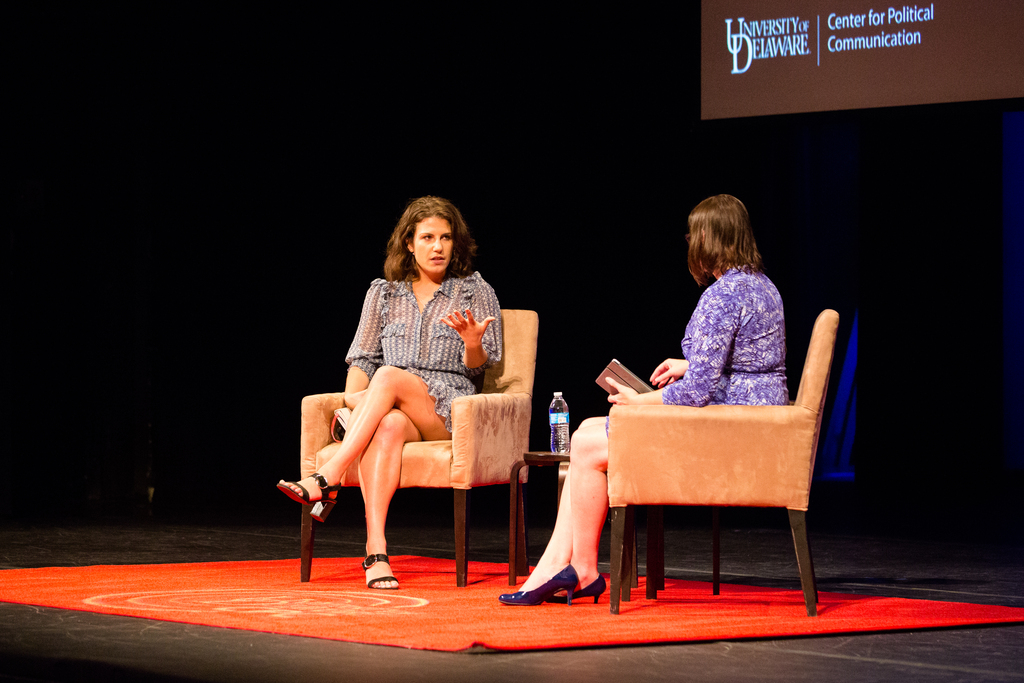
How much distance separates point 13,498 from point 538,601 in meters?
3.61

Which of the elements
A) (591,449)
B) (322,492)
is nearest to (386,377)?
(322,492)

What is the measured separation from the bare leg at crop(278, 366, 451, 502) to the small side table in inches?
12.1

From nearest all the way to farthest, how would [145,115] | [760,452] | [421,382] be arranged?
[760,452], [421,382], [145,115]

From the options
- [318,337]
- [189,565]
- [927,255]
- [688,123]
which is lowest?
[189,565]

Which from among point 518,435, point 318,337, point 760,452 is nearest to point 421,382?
point 518,435

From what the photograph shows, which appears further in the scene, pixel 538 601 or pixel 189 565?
pixel 189 565

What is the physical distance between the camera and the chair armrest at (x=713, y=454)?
301 cm

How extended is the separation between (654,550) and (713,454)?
1.74 ft

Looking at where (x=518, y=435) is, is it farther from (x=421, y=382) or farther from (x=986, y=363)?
(x=986, y=363)

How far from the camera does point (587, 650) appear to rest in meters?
2.58

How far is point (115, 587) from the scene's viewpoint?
3486 mm

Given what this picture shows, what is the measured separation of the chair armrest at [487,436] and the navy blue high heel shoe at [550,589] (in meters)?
0.58

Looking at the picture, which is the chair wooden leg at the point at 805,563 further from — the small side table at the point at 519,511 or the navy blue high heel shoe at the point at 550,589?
the small side table at the point at 519,511

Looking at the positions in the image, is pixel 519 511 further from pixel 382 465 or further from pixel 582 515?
pixel 582 515
